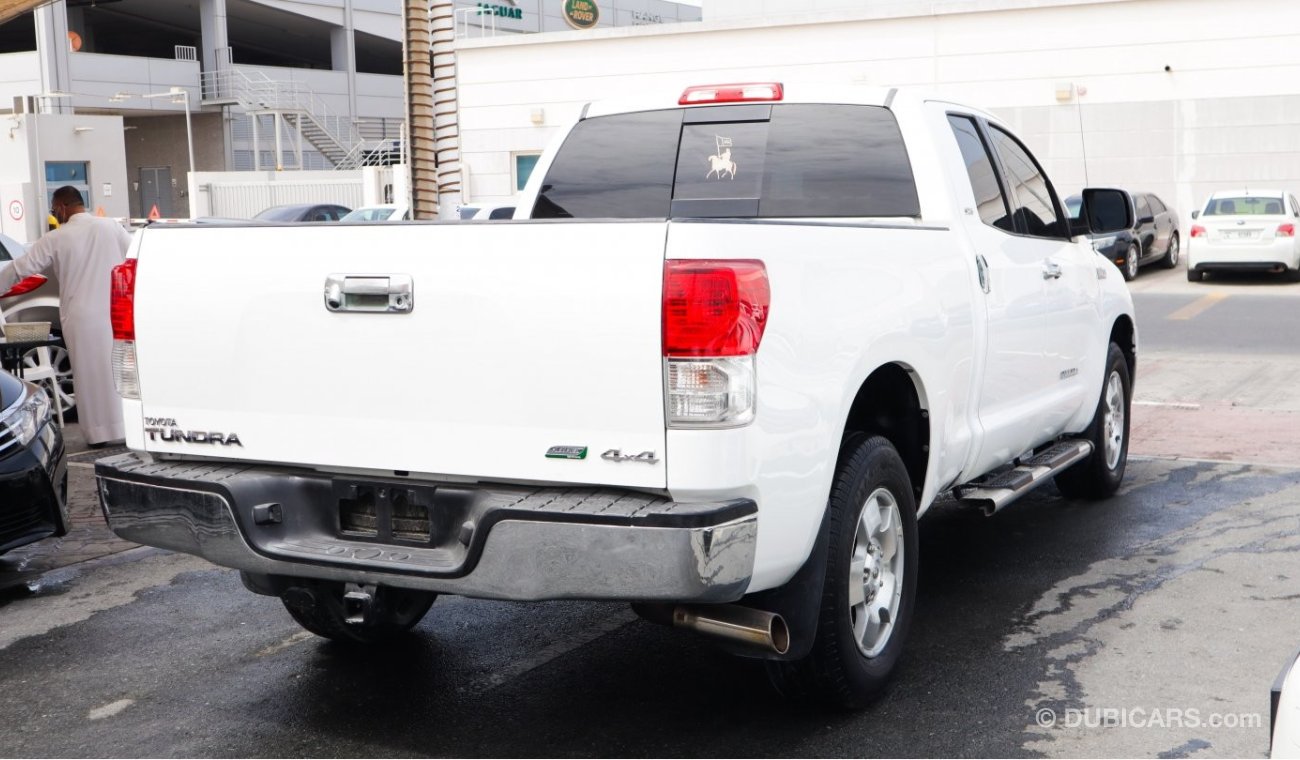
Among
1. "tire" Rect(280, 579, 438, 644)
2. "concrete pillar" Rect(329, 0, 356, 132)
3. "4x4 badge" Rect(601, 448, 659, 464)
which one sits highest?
"concrete pillar" Rect(329, 0, 356, 132)

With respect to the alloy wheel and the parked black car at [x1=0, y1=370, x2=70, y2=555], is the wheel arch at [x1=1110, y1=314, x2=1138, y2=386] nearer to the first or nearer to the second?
the alloy wheel

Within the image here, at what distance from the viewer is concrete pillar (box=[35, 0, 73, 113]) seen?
1884 inches

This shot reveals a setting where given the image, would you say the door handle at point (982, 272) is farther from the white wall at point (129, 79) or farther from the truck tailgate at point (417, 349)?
the white wall at point (129, 79)

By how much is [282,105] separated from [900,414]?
166ft

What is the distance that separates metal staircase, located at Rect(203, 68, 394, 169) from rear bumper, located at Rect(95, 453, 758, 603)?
154 ft

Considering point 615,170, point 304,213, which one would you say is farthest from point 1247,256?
point 615,170

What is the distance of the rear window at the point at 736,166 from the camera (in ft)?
18.0

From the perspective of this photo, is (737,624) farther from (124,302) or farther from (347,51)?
(347,51)

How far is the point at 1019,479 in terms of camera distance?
576cm

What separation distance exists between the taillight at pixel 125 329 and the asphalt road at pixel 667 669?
1128mm

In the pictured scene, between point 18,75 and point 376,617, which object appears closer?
point 376,617

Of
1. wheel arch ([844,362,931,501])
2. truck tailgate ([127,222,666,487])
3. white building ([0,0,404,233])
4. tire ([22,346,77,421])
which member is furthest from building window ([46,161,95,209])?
wheel arch ([844,362,931,501])

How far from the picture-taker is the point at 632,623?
555 centimetres

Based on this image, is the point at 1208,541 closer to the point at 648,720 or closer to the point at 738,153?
the point at 738,153
